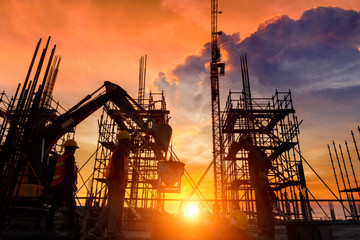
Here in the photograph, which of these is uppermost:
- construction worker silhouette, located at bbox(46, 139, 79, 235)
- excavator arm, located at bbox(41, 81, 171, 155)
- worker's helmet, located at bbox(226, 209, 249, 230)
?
excavator arm, located at bbox(41, 81, 171, 155)

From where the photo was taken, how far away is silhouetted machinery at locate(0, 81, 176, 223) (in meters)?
6.23

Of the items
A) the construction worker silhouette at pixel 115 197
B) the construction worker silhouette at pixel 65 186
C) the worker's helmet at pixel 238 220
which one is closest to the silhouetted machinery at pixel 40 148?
the construction worker silhouette at pixel 65 186

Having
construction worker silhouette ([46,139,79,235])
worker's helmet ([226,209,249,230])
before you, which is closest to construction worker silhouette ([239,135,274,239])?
worker's helmet ([226,209,249,230])

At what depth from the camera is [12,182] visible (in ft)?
19.1

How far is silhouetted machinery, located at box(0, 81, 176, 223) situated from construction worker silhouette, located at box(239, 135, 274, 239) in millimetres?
2912

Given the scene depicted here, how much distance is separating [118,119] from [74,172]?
15134 mm

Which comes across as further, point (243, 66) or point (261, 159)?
point (243, 66)

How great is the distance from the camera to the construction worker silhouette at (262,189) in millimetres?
5570

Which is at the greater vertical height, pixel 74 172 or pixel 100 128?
pixel 100 128

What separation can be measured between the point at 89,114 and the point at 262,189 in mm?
7123

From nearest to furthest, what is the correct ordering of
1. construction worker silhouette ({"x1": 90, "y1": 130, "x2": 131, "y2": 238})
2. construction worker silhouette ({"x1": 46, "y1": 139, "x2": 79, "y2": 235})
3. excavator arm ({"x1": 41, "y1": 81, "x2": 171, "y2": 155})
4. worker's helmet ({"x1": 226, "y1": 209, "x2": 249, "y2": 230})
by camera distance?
construction worker silhouette ({"x1": 90, "y1": 130, "x2": 131, "y2": 238}), construction worker silhouette ({"x1": 46, "y1": 139, "x2": 79, "y2": 235}), worker's helmet ({"x1": 226, "y1": 209, "x2": 249, "y2": 230}), excavator arm ({"x1": 41, "y1": 81, "x2": 171, "y2": 155})

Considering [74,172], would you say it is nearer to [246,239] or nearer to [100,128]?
[246,239]

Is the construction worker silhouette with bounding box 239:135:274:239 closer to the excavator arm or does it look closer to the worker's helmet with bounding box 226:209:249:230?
the worker's helmet with bounding box 226:209:249:230

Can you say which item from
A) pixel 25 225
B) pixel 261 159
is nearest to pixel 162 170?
pixel 261 159
